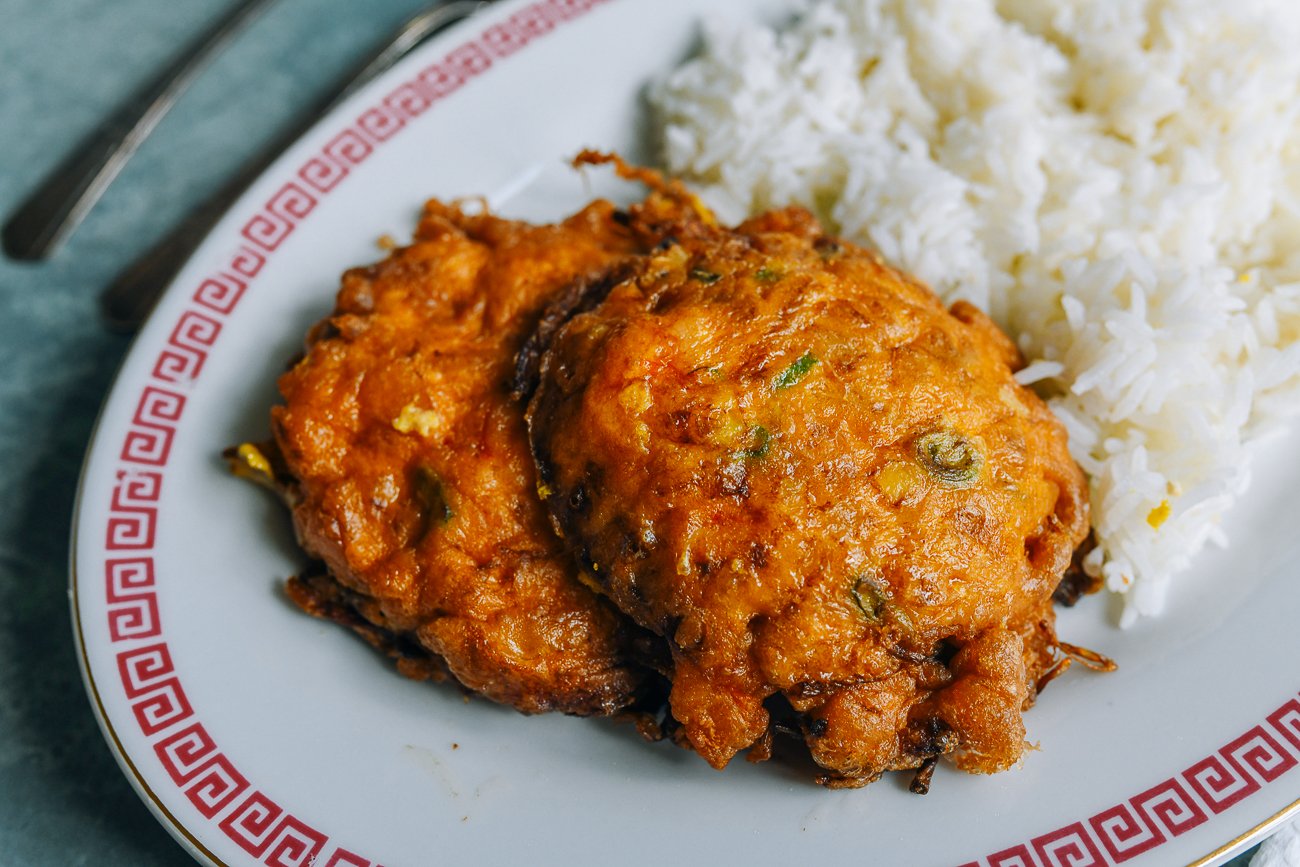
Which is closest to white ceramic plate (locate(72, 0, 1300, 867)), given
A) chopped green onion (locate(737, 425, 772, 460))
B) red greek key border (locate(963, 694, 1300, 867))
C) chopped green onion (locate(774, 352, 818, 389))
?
red greek key border (locate(963, 694, 1300, 867))

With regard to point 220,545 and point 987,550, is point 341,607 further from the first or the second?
point 987,550

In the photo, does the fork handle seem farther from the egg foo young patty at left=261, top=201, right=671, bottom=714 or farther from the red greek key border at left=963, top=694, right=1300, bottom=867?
the red greek key border at left=963, top=694, right=1300, bottom=867

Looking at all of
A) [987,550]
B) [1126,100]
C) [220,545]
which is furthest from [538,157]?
[987,550]

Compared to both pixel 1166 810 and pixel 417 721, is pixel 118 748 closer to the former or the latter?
pixel 417 721

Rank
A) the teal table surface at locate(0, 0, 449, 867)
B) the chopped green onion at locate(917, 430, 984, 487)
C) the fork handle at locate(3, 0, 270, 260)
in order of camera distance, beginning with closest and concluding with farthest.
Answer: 1. the chopped green onion at locate(917, 430, 984, 487)
2. the teal table surface at locate(0, 0, 449, 867)
3. the fork handle at locate(3, 0, 270, 260)

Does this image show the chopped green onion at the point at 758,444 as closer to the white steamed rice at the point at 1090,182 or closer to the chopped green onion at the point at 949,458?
the chopped green onion at the point at 949,458

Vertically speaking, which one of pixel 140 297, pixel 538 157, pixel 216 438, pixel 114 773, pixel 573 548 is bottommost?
pixel 114 773

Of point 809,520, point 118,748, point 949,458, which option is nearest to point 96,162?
point 118,748
